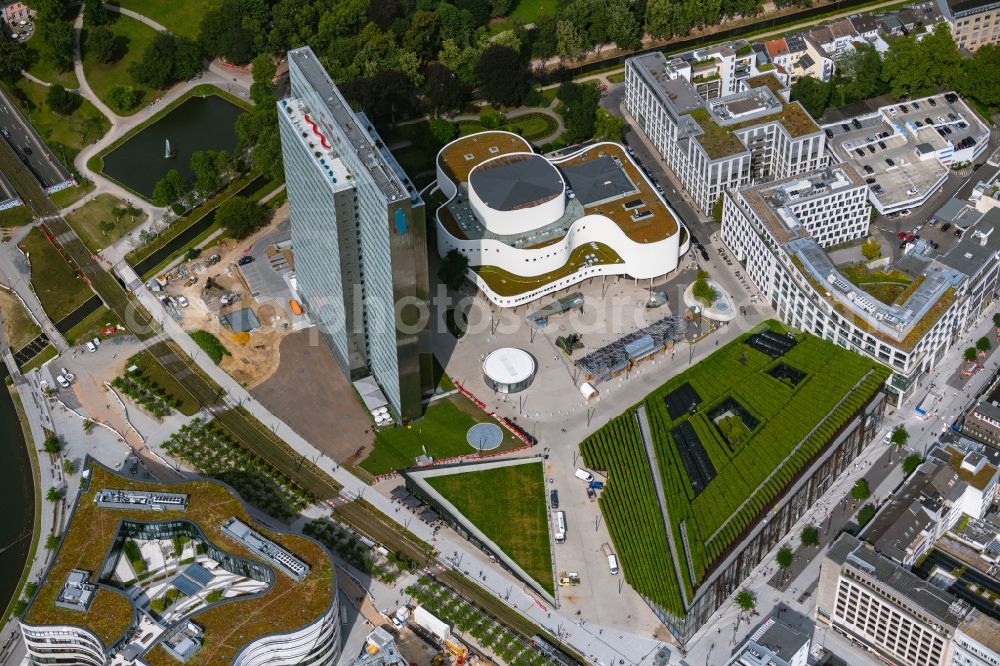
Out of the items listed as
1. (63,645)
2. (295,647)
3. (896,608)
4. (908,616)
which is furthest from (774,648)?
(63,645)

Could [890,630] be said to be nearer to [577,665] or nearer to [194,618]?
[577,665]

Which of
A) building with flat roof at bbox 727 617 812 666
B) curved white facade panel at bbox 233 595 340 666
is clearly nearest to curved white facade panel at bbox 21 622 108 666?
curved white facade panel at bbox 233 595 340 666

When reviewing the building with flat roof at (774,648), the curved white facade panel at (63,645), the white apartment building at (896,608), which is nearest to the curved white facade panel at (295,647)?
the curved white facade panel at (63,645)

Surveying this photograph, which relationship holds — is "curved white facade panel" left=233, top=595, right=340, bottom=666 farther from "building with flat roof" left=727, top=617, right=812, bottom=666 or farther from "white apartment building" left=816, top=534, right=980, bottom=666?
"white apartment building" left=816, top=534, right=980, bottom=666

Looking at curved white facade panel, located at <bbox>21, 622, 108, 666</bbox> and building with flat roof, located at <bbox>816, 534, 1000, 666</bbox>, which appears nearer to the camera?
building with flat roof, located at <bbox>816, 534, 1000, 666</bbox>

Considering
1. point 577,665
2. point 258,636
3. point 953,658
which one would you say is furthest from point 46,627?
point 953,658

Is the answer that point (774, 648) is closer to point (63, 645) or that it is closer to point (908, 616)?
point (908, 616)
